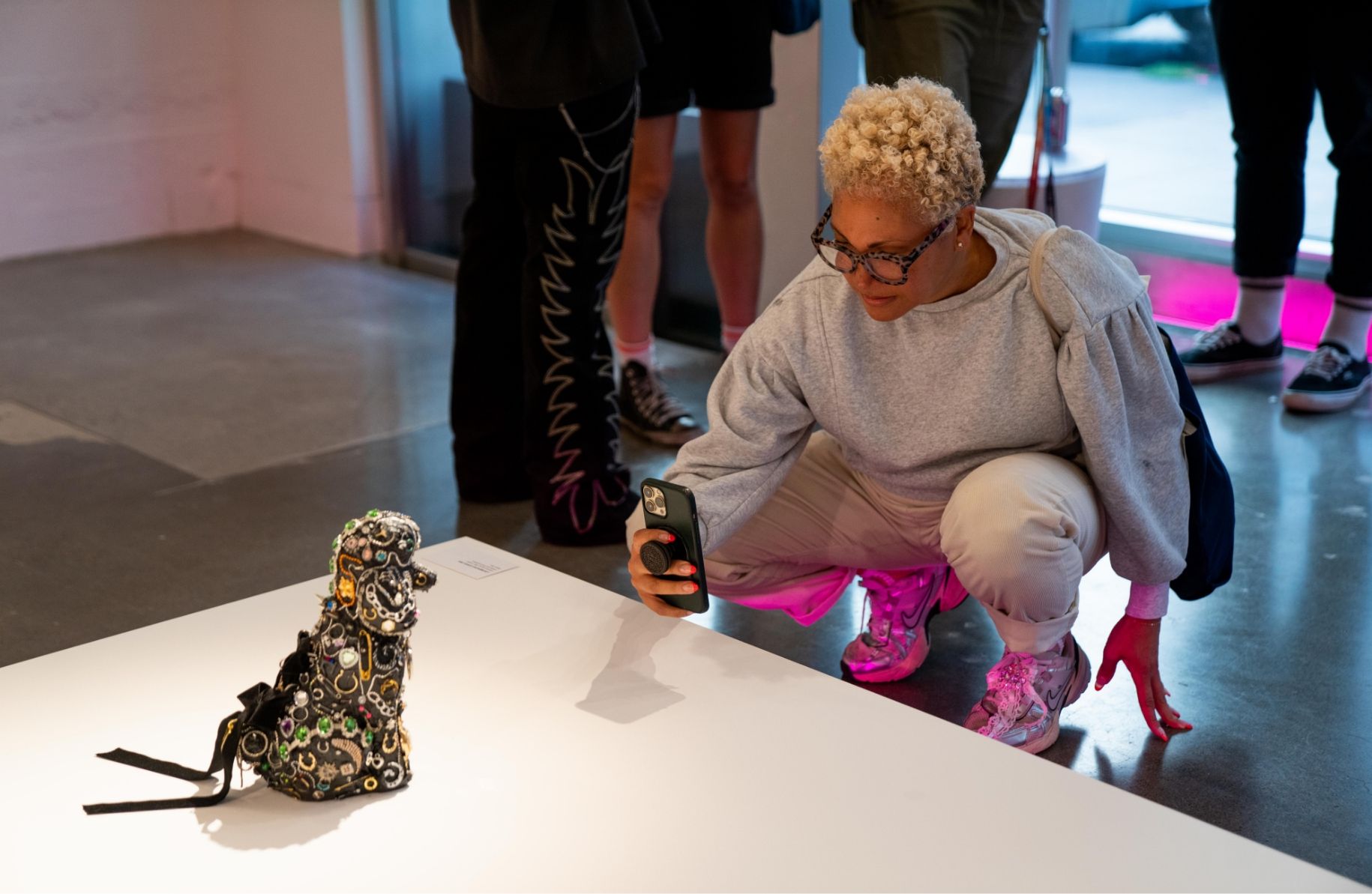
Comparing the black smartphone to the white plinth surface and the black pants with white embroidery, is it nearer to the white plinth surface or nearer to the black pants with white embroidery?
the white plinth surface

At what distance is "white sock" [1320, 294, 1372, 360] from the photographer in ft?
9.72

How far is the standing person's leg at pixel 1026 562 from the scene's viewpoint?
58.6 inches

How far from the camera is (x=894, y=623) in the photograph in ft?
6.10

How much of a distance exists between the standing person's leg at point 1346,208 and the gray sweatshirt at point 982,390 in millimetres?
1471

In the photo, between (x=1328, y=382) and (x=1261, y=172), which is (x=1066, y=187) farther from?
(x=1328, y=382)

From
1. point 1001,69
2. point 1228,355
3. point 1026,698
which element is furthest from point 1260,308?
point 1026,698

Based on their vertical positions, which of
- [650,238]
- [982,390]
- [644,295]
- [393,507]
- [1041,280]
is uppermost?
[1041,280]

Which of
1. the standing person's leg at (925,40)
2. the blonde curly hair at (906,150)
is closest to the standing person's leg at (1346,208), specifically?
the standing person's leg at (925,40)

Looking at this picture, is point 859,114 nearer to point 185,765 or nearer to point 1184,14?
point 185,765

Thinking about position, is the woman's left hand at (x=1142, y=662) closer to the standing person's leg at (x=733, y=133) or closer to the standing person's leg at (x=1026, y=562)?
the standing person's leg at (x=1026, y=562)

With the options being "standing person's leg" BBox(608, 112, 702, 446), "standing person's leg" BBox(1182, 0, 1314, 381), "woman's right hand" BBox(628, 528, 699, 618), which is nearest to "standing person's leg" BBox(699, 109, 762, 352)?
"standing person's leg" BBox(608, 112, 702, 446)

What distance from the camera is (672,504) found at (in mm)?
1455

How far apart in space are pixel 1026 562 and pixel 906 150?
0.42m

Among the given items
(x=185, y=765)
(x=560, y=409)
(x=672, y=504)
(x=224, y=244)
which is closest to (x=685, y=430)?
(x=560, y=409)
